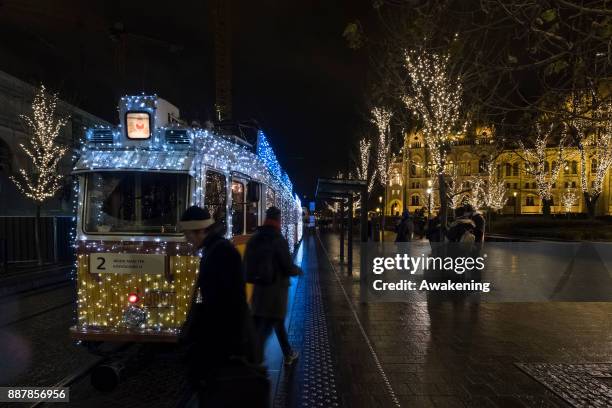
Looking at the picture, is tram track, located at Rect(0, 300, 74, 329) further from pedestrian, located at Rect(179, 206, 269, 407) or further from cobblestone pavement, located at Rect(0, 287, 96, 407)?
pedestrian, located at Rect(179, 206, 269, 407)

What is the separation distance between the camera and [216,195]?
6246mm

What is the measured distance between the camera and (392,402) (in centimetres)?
484

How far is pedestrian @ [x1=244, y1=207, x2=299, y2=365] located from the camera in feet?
17.5

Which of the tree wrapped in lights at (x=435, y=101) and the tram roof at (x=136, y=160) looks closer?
the tram roof at (x=136, y=160)

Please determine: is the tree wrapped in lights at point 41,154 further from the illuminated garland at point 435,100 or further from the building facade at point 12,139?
the illuminated garland at point 435,100

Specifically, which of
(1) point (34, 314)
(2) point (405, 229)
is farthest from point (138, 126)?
(2) point (405, 229)

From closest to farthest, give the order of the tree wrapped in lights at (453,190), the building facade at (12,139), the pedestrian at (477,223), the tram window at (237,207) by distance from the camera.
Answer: the tram window at (237,207) < the pedestrian at (477,223) < the tree wrapped in lights at (453,190) < the building facade at (12,139)

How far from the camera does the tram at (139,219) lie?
5.55m

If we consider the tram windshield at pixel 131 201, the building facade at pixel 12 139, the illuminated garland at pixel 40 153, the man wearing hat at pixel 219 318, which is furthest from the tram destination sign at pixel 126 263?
the building facade at pixel 12 139

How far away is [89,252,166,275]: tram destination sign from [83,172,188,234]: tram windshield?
341mm

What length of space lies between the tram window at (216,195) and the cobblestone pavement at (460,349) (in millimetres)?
2541

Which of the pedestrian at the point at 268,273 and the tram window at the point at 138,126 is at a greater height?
the tram window at the point at 138,126

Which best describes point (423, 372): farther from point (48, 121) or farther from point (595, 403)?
point (48, 121)

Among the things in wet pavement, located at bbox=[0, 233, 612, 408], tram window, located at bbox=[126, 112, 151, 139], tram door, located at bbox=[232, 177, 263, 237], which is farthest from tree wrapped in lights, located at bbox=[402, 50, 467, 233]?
tram window, located at bbox=[126, 112, 151, 139]
